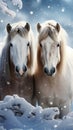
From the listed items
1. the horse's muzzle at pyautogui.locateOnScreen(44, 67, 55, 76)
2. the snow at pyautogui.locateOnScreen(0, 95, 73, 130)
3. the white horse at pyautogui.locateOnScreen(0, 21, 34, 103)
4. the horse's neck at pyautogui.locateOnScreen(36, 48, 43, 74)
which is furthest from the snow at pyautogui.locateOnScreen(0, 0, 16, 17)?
the snow at pyautogui.locateOnScreen(0, 95, 73, 130)

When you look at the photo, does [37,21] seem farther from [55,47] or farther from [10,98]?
[10,98]

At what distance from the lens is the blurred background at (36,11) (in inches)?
101

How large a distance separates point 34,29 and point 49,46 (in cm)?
20

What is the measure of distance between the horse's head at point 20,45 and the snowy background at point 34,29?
78 millimetres

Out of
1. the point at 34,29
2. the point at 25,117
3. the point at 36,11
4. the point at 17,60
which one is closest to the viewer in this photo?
the point at 25,117

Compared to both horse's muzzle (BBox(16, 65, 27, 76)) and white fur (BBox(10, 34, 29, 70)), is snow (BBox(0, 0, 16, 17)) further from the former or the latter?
horse's muzzle (BBox(16, 65, 27, 76))

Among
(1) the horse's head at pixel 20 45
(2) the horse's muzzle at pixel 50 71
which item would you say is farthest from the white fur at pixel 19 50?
(2) the horse's muzzle at pixel 50 71

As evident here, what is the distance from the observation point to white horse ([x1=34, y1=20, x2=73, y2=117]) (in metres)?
2.29

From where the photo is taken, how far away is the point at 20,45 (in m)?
2.27

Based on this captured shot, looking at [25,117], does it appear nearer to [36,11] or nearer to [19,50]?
[19,50]

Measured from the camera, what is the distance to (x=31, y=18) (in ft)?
8.43

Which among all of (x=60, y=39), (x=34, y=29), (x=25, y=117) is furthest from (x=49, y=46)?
(x=25, y=117)

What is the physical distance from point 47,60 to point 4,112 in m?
0.31

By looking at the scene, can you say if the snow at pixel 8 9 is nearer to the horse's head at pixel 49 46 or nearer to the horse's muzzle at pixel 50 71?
the horse's head at pixel 49 46
